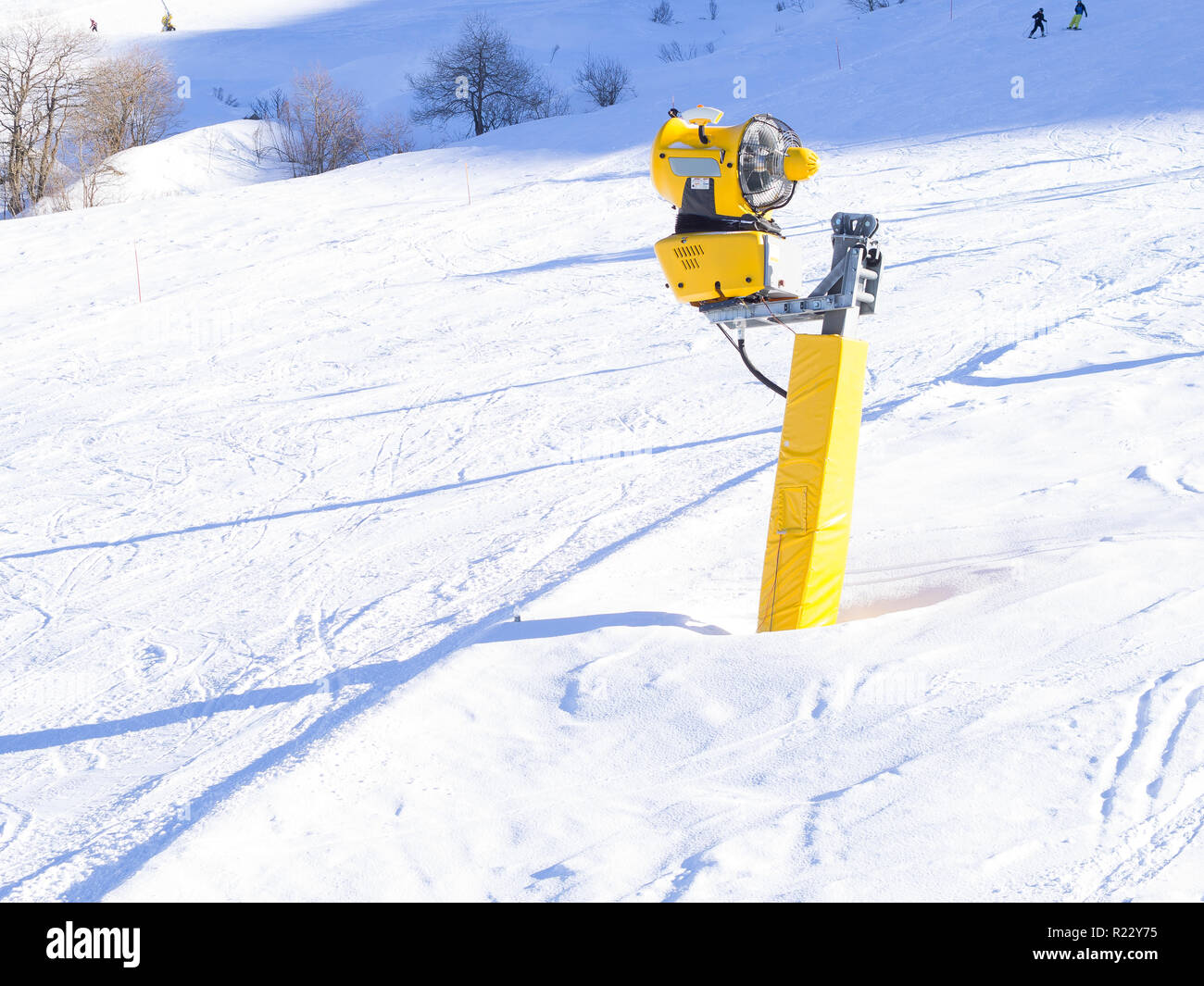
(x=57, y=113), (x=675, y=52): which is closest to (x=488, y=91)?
(x=675, y=52)

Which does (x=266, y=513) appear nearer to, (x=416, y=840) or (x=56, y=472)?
(x=56, y=472)

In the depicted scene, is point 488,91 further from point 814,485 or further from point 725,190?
point 814,485

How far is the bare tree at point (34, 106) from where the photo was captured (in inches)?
1144

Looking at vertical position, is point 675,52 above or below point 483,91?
above

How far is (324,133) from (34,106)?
785 cm

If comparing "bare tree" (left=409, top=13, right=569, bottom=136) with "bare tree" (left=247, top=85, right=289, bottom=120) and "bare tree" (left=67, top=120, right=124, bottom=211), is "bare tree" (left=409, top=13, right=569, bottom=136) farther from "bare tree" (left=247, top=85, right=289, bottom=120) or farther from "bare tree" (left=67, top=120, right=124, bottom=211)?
"bare tree" (left=67, top=120, right=124, bottom=211)

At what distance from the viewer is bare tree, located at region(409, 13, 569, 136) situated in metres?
36.9

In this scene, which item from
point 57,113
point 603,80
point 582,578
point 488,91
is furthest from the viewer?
point 603,80

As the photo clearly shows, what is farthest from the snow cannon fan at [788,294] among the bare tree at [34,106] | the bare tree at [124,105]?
the bare tree at [124,105]

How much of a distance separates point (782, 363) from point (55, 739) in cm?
697

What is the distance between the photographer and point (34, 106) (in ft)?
96.6

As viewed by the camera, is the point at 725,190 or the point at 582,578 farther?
the point at 582,578

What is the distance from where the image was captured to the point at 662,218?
15.5 meters
